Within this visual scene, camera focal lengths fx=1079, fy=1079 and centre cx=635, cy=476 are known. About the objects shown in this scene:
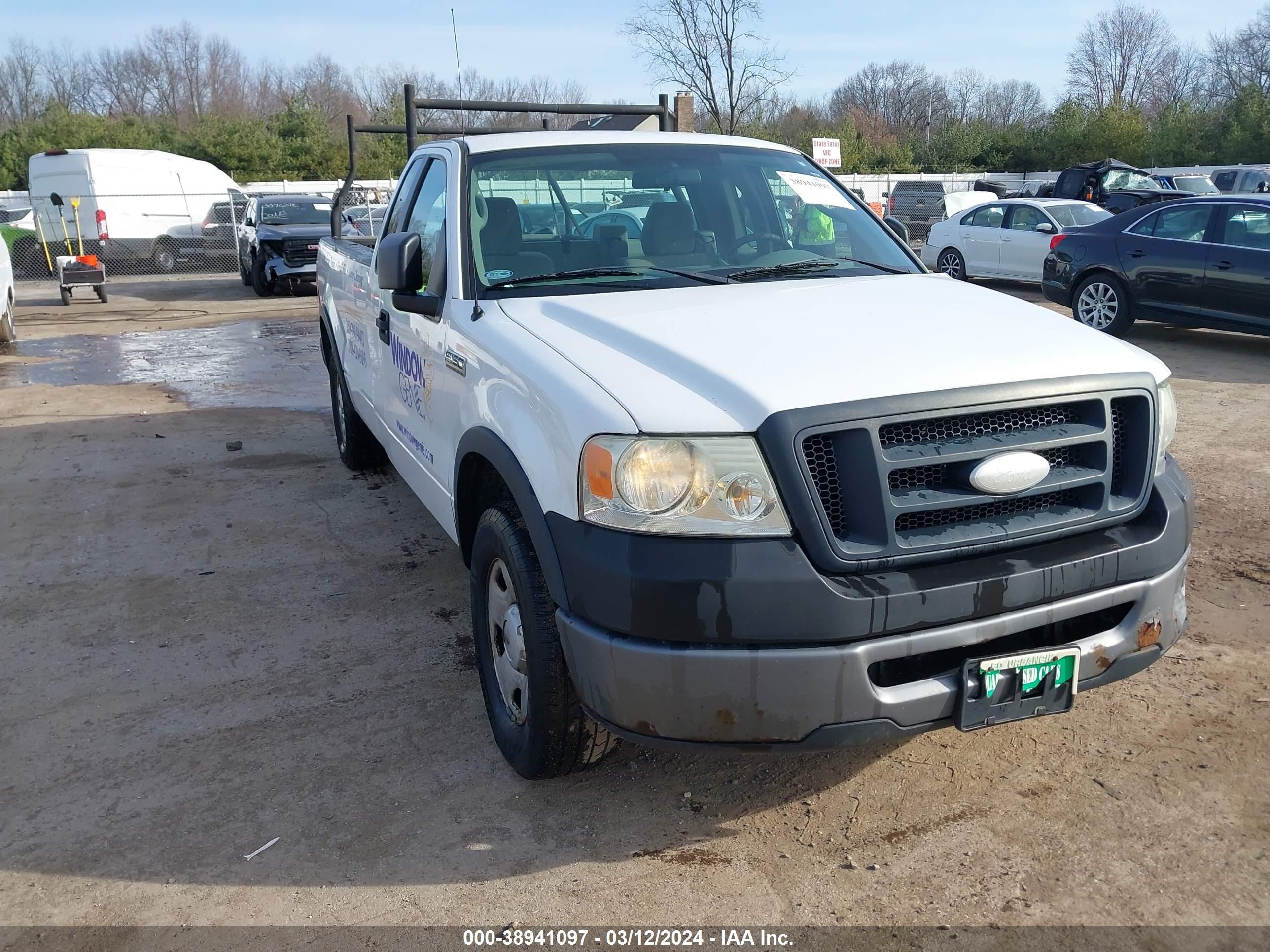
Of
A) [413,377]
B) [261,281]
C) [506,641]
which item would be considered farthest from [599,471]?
[261,281]

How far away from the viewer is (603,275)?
3734mm

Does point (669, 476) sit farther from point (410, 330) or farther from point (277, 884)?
point (410, 330)

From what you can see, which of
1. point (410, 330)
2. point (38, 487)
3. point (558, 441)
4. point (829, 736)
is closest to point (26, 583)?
point (38, 487)

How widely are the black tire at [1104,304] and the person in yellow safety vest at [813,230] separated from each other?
7.82 meters

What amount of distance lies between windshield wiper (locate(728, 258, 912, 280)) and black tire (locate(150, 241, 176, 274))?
75.1ft

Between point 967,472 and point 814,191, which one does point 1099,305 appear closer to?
point 814,191

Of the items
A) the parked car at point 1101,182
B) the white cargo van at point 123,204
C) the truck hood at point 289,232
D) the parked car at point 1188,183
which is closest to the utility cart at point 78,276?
the truck hood at point 289,232

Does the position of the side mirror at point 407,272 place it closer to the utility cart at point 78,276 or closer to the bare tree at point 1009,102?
the utility cart at point 78,276

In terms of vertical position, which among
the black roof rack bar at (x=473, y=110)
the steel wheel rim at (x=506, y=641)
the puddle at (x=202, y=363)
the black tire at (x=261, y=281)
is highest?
the black roof rack bar at (x=473, y=110)

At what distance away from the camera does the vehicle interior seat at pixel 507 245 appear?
3.77 metres

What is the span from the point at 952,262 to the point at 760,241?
14.1 m

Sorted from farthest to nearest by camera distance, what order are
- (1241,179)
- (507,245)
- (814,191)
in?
(1241,179) < (814,191) < (507,245)

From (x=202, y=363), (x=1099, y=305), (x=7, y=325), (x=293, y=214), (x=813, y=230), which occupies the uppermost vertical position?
(x=293, y=214)

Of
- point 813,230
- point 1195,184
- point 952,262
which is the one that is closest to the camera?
point 813,230
